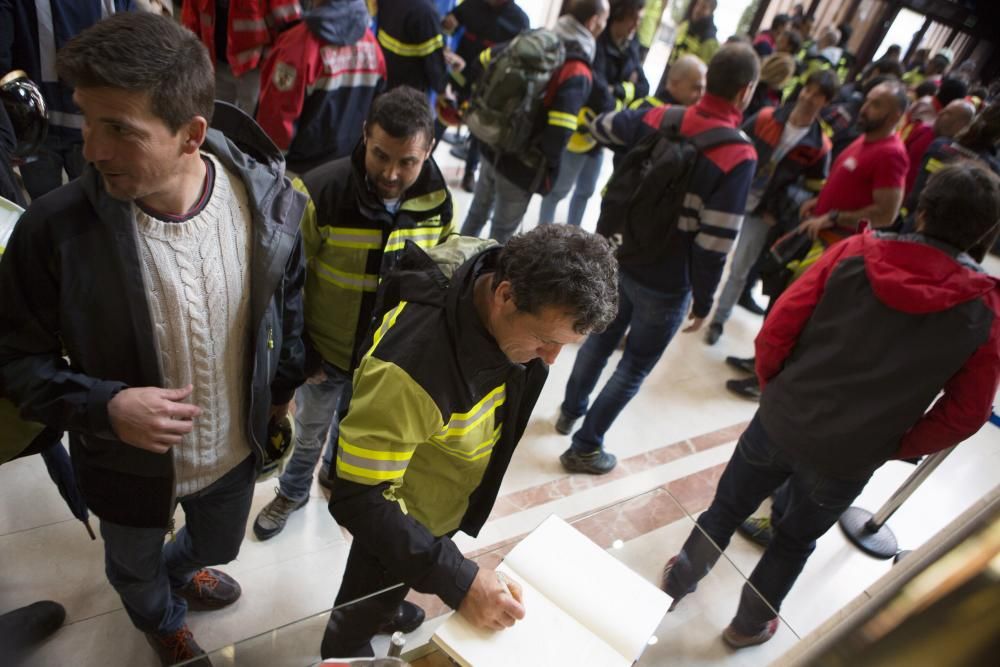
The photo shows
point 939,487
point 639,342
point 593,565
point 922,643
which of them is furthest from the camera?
point 939,487

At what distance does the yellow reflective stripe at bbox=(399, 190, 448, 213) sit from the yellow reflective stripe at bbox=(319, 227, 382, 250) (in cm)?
12

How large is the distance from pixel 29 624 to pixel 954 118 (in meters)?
5.10

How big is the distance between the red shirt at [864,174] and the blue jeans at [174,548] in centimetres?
303

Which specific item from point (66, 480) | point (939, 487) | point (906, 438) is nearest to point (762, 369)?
point (906, 438)

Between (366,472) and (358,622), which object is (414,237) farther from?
(358,622)

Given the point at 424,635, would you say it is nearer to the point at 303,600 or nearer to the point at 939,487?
the point at 303,600

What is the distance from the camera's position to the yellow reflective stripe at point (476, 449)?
1322 mm

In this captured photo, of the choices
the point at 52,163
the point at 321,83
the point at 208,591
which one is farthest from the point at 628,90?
the point at 208,591

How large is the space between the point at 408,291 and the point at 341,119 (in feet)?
6.33

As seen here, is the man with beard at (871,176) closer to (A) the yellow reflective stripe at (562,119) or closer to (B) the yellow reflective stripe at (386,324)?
(A) the yellow reflective stripe at (562,119)

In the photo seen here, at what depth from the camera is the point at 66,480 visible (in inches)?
69.6

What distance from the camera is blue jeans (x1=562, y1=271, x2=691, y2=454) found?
2.60m

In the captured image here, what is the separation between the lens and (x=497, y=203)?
12.2 ft

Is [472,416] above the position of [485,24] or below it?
below
